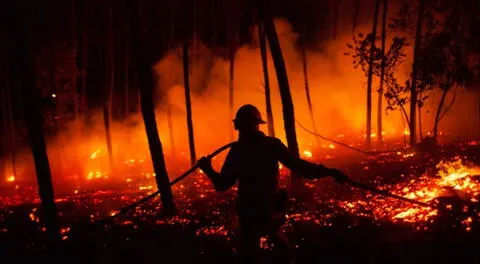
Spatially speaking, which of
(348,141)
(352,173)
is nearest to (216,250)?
(352,173)

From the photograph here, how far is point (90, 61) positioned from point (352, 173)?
80.6ft

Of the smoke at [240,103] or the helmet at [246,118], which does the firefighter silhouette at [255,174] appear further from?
the smoke at [240,103]

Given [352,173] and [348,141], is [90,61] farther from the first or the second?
[352,173]

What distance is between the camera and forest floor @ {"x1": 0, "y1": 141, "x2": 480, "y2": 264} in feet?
23.8

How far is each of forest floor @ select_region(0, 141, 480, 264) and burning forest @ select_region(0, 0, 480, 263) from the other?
6 cm

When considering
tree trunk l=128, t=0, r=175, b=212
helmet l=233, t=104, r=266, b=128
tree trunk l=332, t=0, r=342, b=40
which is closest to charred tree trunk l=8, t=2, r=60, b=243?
tree trunk l=128, t=0, r=175, b=212

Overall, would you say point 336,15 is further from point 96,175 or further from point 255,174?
point 255,174

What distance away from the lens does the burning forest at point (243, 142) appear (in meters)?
7.20

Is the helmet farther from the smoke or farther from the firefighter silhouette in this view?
the smoke

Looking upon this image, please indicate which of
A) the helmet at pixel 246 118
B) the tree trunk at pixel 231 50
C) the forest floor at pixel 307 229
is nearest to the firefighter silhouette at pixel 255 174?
the helmet at pixel 246 118

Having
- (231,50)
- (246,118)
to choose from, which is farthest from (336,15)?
(246,118)

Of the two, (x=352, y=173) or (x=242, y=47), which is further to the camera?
(x=242, y=47)

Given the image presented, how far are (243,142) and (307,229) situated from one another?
13.7 ft

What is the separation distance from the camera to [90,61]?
3488 cm
